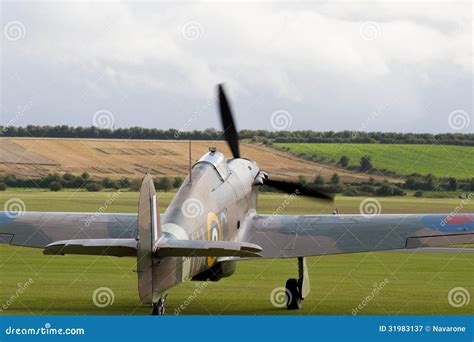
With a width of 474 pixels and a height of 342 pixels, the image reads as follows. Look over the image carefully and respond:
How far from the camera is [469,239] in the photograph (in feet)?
60.6

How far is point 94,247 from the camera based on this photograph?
14.1 meters

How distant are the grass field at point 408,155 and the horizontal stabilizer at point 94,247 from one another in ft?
152

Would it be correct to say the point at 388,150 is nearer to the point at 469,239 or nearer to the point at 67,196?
the point at 67,196

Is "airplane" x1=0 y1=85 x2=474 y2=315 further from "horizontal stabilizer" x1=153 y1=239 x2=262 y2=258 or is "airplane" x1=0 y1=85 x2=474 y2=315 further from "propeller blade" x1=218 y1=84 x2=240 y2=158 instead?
"horizontal stabilizer" x1=153 y1=239 x2=262 y2=258

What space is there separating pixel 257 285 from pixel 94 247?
32.9 ft

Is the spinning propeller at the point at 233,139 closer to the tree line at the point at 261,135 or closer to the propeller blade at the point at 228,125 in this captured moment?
the propeller blade at the point at 228,125

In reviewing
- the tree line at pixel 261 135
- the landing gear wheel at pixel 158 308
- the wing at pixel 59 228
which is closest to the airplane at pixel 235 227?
the wing at pixel 59 228

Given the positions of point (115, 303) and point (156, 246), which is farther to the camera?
point (115, 303)

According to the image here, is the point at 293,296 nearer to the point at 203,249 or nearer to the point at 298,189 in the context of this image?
the point at 298,189

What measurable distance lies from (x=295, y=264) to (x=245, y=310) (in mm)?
13054

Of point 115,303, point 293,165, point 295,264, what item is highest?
point 293,165

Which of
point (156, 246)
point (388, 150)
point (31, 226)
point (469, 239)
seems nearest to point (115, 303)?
point (31, 226)

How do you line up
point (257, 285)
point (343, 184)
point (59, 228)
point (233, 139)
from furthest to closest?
point (343, 184), point (257, 285), point (233, 139), point (59, 228)

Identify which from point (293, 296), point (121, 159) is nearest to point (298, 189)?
point (293, 296)
